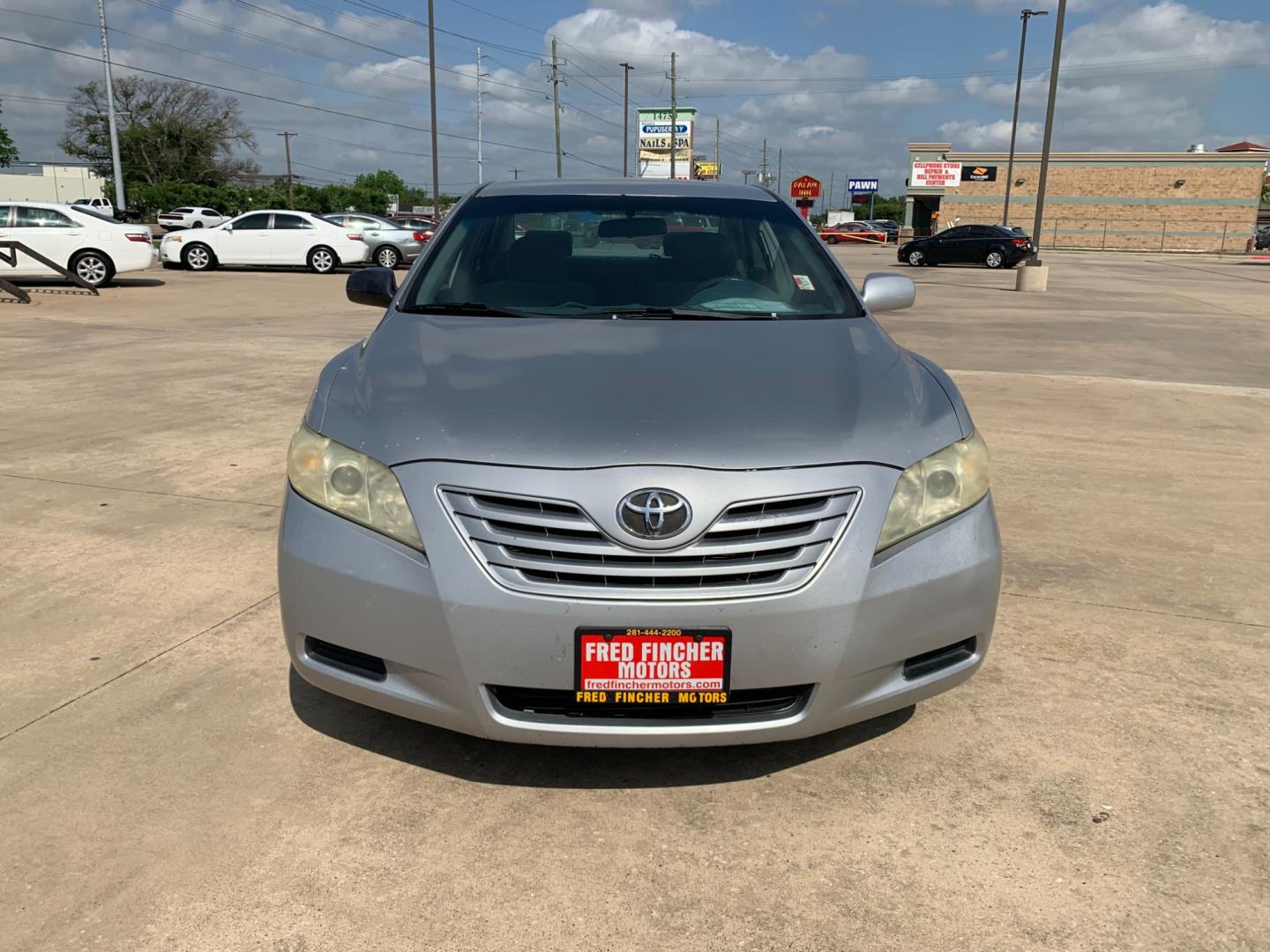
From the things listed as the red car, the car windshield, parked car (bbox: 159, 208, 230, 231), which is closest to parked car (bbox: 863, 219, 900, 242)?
the red car

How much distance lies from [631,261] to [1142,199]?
6558 centimetres

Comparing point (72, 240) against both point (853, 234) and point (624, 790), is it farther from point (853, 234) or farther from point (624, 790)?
point (853, 234)

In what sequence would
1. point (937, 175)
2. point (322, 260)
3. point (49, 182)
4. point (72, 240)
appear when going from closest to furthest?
point (72, 240) → point (322, 260) → point (937, 175) → point (49, 182)

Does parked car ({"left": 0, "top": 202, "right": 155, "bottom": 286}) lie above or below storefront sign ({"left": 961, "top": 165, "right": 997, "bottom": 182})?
below

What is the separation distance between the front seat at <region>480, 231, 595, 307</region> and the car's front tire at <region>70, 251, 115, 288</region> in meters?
16.9

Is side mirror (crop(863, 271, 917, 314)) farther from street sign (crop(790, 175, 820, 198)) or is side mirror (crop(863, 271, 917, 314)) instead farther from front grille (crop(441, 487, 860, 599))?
street sign (crop(790, 175, 820, 198))

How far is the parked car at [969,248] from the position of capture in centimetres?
3284

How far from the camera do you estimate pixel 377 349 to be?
314 centimetres

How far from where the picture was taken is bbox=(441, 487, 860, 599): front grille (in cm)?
231

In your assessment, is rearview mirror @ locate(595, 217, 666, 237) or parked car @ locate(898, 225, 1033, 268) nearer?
rearview mirror @ locate(595, 217, 666, 237)

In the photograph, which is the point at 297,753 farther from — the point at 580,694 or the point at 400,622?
the point at 580,694

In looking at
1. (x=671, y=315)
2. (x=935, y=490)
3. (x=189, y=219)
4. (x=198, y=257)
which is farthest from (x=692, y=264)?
(x=189, y=219)

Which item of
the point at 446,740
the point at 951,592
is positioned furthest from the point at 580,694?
the point at 951,592

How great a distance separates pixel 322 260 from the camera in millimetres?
23672
